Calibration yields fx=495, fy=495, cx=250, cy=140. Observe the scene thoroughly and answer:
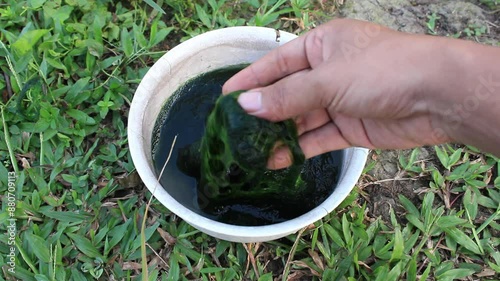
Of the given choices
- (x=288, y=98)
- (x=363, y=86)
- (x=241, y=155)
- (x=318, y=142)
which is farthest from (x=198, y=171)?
(x=363, y=86)

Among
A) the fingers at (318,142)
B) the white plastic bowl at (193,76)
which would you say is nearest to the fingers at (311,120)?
the fingers at (318,142)

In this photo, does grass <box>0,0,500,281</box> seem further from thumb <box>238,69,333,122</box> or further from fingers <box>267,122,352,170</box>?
thumb <box>238,69,333,122</box>

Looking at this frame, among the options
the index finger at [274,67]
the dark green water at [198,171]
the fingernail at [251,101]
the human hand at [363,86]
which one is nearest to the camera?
the human hand at [363,86]

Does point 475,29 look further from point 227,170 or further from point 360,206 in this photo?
point 227,170

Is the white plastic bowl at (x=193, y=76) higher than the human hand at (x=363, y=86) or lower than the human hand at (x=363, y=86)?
lower

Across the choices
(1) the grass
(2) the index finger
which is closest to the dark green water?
(1) the grass

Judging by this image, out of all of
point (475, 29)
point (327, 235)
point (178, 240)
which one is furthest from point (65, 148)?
point (475, 29)

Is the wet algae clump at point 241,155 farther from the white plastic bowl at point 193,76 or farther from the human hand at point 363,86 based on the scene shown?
the white plastic bowl at point 193,76
